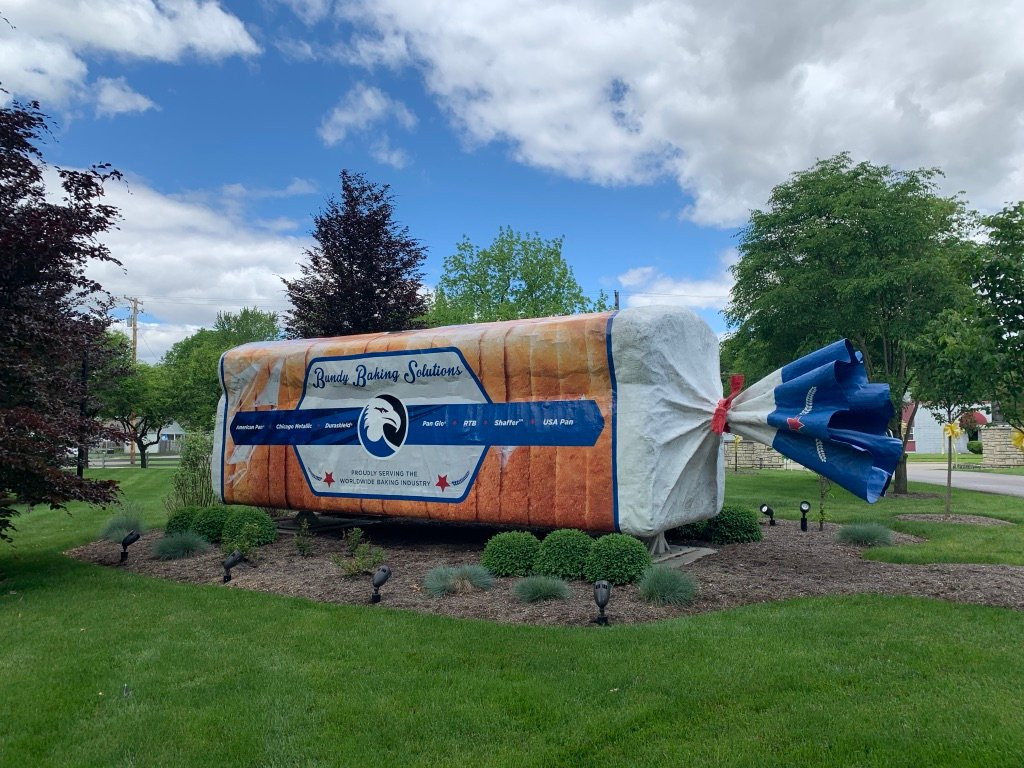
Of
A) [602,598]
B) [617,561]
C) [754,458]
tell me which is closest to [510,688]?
[602,598]

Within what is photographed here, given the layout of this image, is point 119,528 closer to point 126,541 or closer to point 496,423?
point 126,541

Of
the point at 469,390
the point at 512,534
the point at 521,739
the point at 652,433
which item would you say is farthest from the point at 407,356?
the point at 521,739

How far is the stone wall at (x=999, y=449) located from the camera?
3678 cm

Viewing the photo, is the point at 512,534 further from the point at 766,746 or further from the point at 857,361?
the point at 766,746

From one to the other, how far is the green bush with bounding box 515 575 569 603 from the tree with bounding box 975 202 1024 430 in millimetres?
4777

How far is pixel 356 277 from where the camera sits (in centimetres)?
1698

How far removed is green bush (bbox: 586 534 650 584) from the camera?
7.80m

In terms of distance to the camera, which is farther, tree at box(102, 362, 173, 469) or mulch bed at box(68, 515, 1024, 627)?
tree at box(102, 362, 173, 469)

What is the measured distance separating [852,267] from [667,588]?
1455 centimetres

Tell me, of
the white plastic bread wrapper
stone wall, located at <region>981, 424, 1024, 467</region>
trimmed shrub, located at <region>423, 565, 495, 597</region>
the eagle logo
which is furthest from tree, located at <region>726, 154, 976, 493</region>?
stone wall, located at <region>981, 424, 1024, 467</region>

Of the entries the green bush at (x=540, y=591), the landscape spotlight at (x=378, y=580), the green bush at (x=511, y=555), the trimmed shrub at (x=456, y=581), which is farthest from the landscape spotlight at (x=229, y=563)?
the green bush at (x=540, y=591)

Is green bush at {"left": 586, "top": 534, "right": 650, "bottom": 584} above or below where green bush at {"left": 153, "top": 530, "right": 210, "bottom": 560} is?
Answer: above

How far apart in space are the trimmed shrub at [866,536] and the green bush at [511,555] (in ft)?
16.7

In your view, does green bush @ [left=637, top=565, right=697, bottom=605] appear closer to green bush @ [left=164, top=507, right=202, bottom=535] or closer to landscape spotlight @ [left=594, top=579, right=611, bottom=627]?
landscape spotlight @ [left=594, top=579, right=611, bottom=627]
